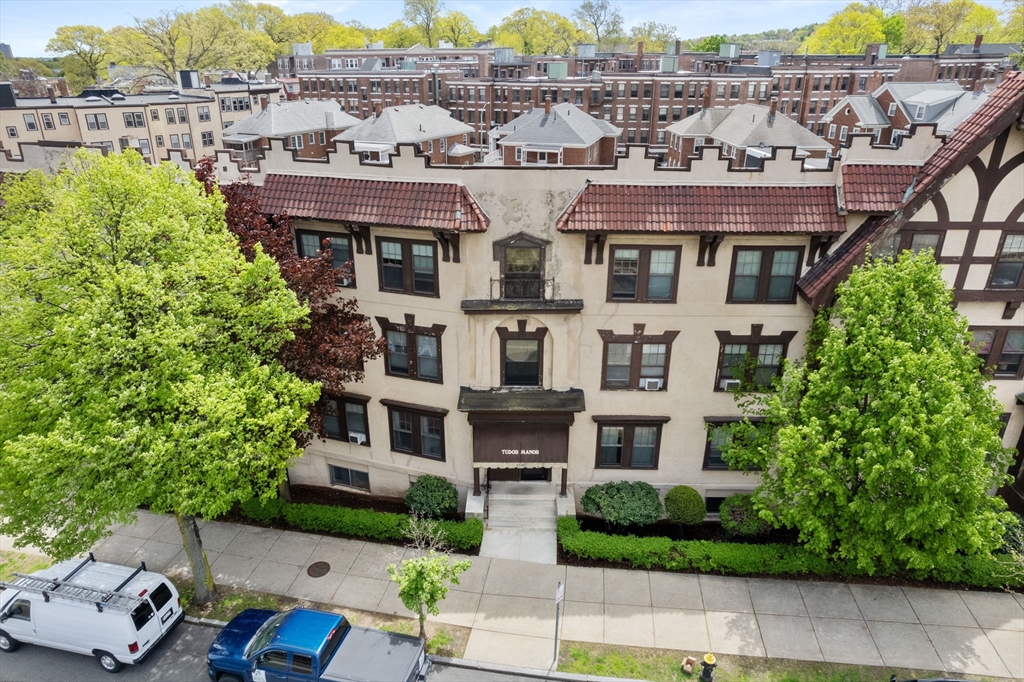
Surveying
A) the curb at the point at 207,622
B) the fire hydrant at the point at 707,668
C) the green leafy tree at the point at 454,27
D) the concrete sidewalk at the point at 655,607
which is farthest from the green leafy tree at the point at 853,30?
the curb at the point at 207,622

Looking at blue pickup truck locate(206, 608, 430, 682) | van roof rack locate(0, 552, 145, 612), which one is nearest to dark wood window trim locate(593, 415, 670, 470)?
blue pickup truck locate(206, 608, 430, 682)

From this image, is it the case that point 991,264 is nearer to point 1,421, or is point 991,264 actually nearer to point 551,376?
point 551,376

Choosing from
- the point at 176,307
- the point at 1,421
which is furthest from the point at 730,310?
the point at 1,421

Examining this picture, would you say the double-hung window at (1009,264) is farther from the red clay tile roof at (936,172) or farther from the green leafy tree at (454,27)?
the green leafy tree at (454,27)

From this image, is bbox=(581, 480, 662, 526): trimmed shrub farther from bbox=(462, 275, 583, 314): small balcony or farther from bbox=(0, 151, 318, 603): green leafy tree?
bbox=(0, 151, 318, 603): green leafy tree

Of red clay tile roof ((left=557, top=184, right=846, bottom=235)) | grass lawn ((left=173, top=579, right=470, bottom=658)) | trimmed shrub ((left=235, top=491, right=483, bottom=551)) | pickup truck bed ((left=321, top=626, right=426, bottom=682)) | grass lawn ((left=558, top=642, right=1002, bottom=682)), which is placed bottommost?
grass lawn ((left=173, top=579, right=470, bottom=658))
